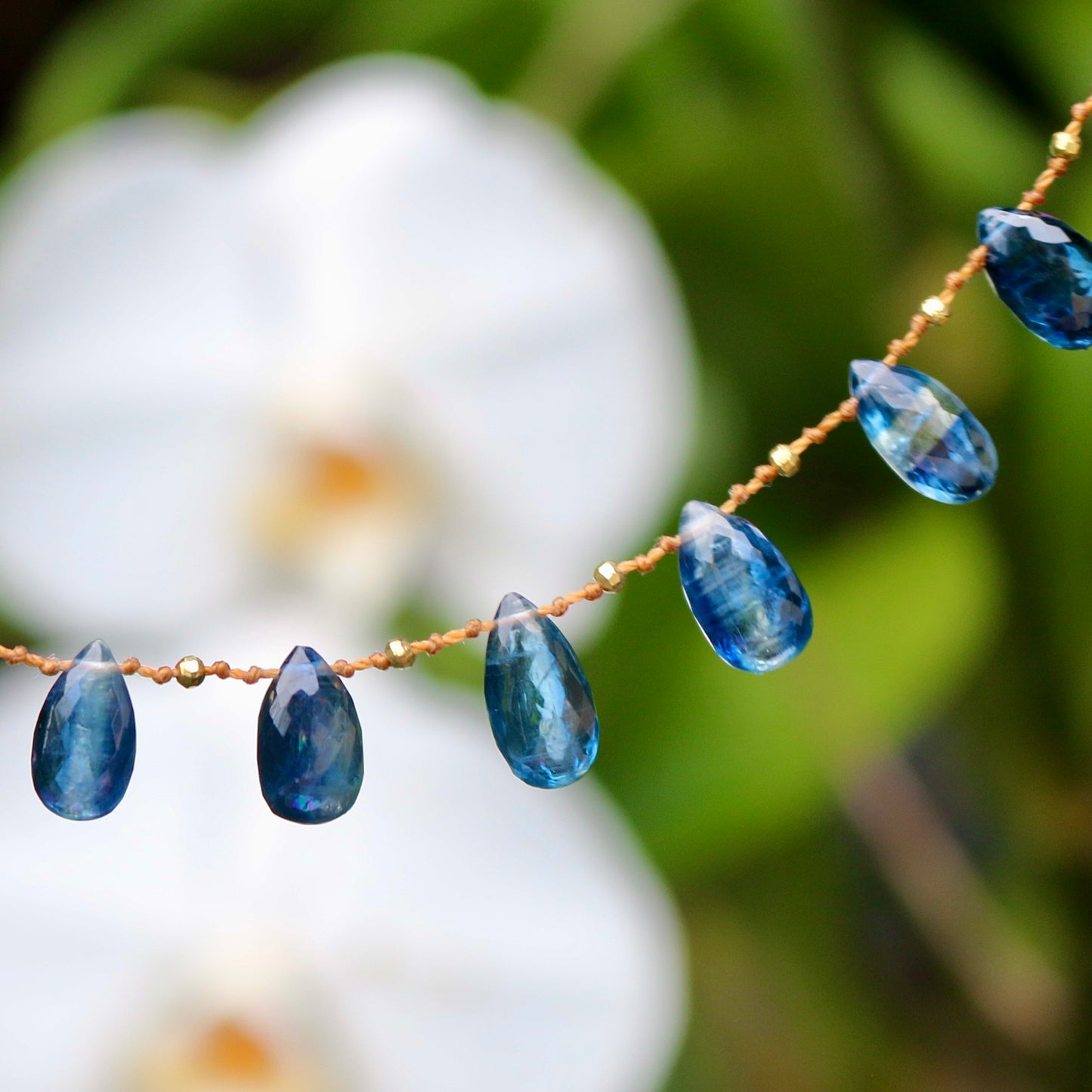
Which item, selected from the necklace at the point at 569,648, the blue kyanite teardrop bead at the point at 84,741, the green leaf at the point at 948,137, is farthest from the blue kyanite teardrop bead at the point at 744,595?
the green leaf at the point at 948,137

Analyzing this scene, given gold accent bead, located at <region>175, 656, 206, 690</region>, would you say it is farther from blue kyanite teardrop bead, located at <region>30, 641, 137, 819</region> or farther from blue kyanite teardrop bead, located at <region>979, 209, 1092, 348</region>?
blue kyanite teardrop bead, located at <region>979, 209, 1092, 348</region>

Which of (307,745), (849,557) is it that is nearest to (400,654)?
(307,745)

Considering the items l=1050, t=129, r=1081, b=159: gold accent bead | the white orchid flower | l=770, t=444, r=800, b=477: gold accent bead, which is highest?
l=1050, t=129, r=1081, b=159: gold accent bead

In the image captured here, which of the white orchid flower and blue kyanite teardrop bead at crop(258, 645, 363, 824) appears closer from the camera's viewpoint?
blue kyanite teardrop bead at crop(258, 645, 363, 824)

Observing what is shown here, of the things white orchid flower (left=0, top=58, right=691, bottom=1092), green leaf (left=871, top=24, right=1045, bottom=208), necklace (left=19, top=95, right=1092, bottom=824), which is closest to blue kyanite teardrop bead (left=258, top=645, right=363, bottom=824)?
necklace (left=19, top=95, right=1092, bottom=824)

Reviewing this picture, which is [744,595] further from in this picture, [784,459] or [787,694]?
[787,694]

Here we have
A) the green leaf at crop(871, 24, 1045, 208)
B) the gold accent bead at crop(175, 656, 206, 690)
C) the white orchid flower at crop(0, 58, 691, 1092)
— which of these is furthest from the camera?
the green leaf at crop(871, 24, 1045, 208)

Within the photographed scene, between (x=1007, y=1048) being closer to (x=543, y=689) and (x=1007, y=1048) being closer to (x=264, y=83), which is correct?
(x=543, y=689)

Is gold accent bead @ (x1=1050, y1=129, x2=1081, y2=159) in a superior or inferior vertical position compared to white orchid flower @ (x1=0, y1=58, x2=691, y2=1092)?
superior
